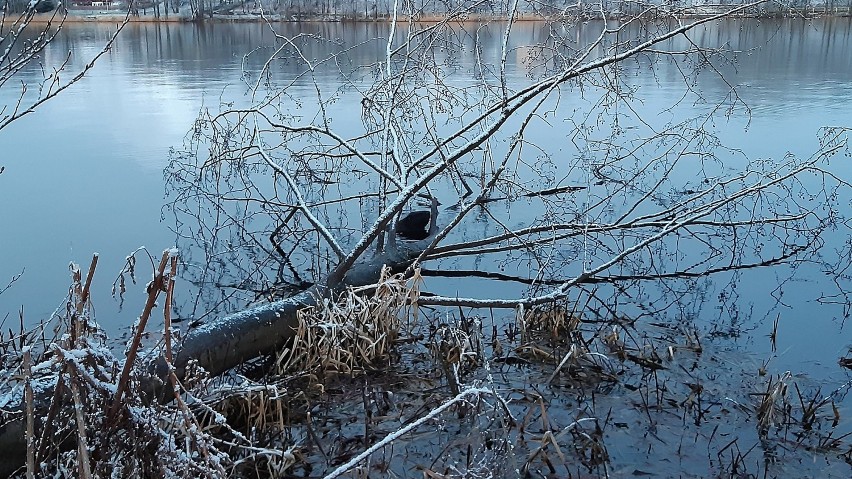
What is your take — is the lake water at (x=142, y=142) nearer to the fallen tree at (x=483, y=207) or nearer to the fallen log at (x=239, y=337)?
the fallen tree at (x=483, y=207)

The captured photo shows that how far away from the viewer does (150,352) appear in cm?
271

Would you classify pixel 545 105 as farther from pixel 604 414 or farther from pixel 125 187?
pixel 604 414

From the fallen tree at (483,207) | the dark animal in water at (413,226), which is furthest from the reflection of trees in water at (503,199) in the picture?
the dark animal in water at (413,226)

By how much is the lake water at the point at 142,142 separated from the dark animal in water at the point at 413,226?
1.21 m

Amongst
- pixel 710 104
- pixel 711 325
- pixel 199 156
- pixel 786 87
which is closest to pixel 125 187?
pixel 199 156

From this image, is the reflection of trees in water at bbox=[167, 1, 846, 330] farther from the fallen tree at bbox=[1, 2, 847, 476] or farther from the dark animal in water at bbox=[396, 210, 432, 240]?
the dark animal in water at bbox=[396, 210, 432, 240]

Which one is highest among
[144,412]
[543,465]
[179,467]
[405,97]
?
[405,97]

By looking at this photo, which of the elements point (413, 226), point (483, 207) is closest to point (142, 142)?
point (413, 226)

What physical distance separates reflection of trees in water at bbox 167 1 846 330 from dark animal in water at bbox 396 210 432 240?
9.2 inches

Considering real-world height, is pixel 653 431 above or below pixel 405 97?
below

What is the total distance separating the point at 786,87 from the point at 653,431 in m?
13.4

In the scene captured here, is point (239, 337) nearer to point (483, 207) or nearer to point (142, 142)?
point (483, 207)

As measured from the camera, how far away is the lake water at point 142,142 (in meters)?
5.90

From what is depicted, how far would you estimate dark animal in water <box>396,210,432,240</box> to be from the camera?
745 cm
